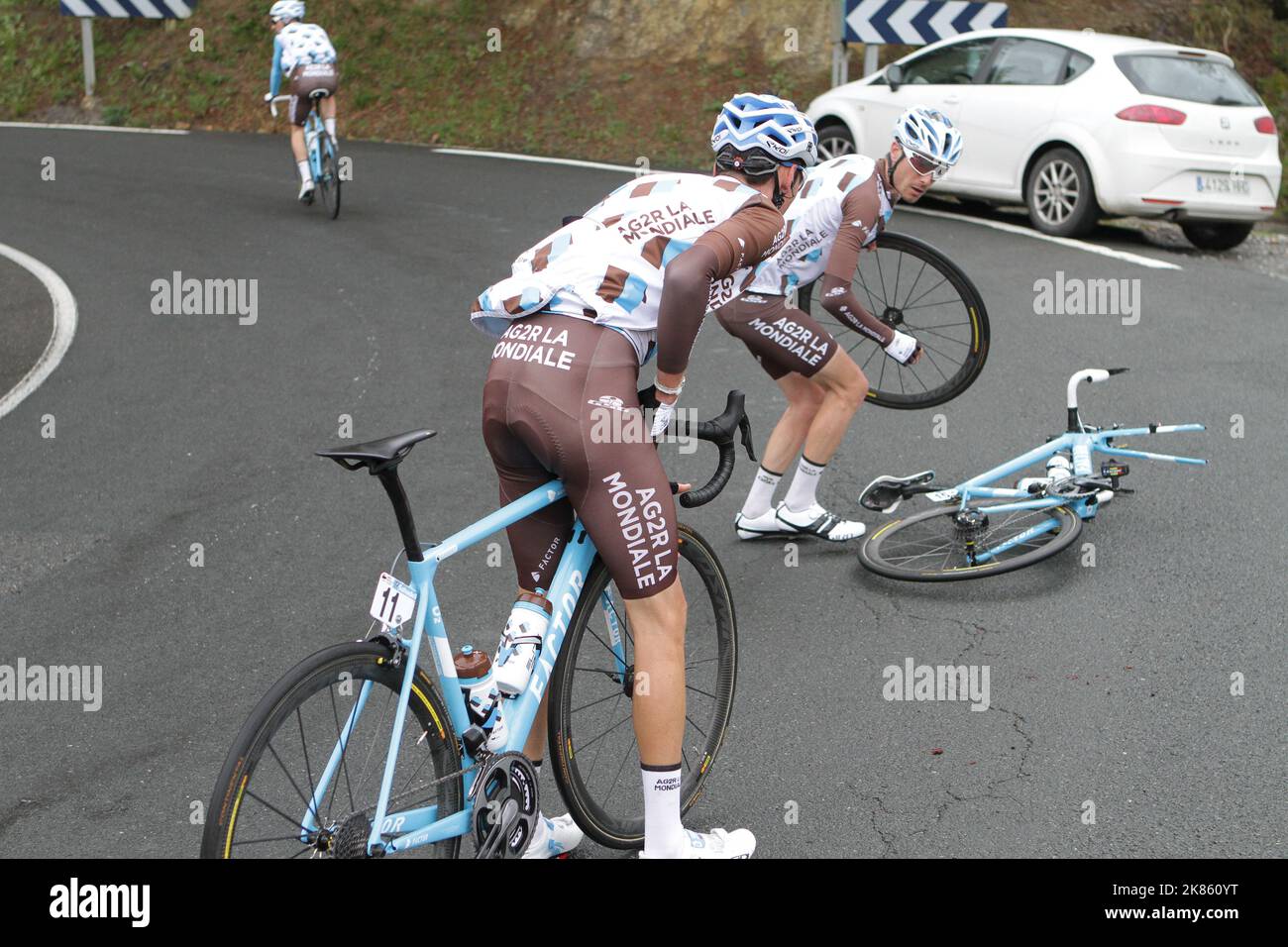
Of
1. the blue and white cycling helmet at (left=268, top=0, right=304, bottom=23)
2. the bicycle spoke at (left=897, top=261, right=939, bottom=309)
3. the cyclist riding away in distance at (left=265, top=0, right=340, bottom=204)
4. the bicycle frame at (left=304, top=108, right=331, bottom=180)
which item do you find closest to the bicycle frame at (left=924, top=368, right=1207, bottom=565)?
the bicycle spoke at (left=897, top=261, right=939, bottom=309)

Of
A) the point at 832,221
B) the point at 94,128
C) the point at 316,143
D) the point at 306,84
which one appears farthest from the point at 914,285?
the point at 94,128

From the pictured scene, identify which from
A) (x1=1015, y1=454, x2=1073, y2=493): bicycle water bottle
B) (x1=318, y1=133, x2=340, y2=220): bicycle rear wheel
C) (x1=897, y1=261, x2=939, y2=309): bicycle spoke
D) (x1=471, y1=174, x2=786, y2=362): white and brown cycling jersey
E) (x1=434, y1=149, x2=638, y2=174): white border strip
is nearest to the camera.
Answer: (x1=471, y1=174, x2=786, y2=362): white and brown cycling jersey

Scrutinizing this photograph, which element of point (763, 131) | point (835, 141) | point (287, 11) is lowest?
point (835, 141)

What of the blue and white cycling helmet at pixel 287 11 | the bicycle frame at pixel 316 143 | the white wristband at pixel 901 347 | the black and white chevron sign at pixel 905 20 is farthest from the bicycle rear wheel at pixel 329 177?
the white wristband at pixel 901 347

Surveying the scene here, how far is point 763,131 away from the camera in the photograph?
393 centimetres

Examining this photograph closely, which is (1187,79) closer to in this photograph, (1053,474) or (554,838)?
(1053,474)

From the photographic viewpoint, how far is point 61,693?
5113 mm

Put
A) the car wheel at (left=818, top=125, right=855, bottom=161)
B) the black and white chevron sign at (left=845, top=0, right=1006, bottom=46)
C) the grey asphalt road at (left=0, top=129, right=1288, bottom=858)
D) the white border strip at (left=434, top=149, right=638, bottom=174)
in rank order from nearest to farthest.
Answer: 1. the grey asphalt road at (left=0, top=129, right=1288, bottom=858)
2. the car wheel at (left=818, top=125, right=855, bottom=161)
3. the white border strip at (left=434, top=149, right=638, bottom=174)
4. the black and white chevron sign at (left=845, top=0, right=1006, bottom=46)

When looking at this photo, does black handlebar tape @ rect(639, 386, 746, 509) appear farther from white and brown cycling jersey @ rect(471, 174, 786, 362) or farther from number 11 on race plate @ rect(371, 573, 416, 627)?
number 11 on race plate @ rect(371, 573, 416, 627)

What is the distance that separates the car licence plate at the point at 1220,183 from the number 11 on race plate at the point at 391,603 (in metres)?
10.3

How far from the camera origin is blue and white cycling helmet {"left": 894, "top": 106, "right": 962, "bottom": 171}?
6.00 metres

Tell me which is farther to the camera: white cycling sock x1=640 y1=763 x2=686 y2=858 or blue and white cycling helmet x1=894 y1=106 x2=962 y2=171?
blue and white cycling helmet x1=894 y1=106 x2=962 y2=171

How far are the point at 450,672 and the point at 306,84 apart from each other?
11203 mm

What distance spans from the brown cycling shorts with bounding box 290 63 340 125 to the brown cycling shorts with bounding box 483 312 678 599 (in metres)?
10.6
